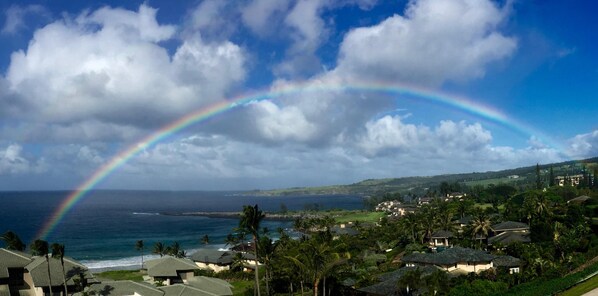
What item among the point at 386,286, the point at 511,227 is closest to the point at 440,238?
the point at 511,227

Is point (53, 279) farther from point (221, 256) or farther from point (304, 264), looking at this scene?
point (221, 256)

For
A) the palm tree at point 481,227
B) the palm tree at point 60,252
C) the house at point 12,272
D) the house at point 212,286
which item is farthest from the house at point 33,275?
the palm tree at point 481,227

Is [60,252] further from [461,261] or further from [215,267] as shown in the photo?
[215,267]

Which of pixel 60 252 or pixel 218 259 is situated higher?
pixel 60 252

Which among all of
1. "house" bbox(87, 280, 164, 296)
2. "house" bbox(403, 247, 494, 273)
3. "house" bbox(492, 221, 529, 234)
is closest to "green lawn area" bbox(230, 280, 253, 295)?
"house" bbox(87, 280, 164, 296)

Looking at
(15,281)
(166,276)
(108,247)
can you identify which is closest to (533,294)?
(166,276)

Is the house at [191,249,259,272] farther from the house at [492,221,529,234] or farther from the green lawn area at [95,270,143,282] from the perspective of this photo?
the house at [492,221,529,234]

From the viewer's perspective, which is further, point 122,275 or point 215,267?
point 215,267
